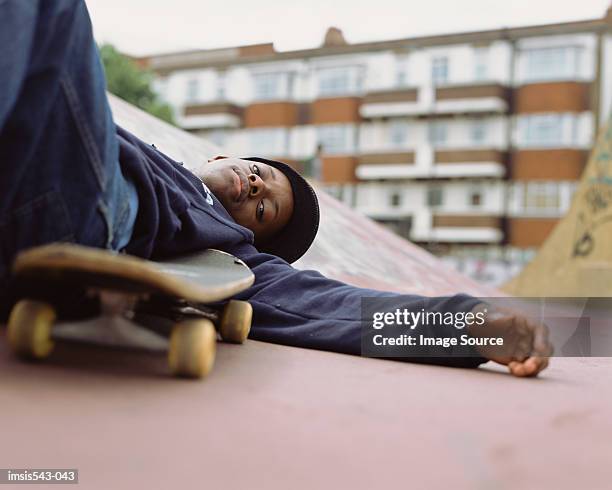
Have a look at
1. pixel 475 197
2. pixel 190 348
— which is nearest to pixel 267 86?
pixel 475 197

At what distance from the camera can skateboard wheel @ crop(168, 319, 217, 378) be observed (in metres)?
0.93

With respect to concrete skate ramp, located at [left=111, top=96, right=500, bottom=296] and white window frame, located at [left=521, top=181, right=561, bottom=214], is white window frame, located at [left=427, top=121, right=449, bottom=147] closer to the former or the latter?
white window frame, located at [left=521, top=181, right=561, bottom=214]

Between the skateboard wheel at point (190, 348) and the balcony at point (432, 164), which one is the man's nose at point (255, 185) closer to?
the skateboard wheel at point (190, 348)

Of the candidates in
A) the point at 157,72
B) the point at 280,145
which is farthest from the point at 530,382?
the point at 157,72

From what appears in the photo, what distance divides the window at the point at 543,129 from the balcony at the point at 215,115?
28.6ft

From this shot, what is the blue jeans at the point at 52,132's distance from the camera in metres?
0.88

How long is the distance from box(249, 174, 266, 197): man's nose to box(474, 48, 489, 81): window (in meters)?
17.2

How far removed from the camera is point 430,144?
18719 millimetres

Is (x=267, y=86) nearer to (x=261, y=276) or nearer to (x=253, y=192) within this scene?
(x=253, y=192)

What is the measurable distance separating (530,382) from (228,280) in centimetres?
55

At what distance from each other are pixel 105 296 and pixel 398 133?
61.9ft

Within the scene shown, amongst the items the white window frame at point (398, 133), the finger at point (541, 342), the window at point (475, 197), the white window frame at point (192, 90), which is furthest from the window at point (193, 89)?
the finger at point (541, 342)

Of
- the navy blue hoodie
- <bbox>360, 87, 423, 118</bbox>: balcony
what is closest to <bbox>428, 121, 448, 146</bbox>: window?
<bbox>360, 87, 423, 118</bbox>: balcony

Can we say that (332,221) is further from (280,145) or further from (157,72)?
(157,72)
